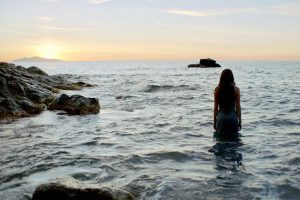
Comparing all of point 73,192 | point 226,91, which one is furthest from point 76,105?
point 73,192

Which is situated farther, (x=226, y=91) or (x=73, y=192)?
(x=226, y=91)

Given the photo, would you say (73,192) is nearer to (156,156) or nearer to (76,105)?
(156,156)

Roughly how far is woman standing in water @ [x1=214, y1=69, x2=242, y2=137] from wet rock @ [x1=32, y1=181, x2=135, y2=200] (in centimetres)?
535

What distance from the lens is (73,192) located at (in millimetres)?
5906

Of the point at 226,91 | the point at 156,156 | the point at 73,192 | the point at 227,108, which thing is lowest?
the point at 156,156

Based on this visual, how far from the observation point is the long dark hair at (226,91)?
10.3 m

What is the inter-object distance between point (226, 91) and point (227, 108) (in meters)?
0.57

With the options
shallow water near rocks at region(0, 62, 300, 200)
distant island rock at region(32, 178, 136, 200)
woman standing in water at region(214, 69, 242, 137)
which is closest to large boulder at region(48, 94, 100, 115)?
shallow water near rocks at region(0, 62, 300, 200)

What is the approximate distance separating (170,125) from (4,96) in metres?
7.54

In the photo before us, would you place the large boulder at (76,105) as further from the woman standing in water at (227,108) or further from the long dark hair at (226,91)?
the long dark hair at (226,91)

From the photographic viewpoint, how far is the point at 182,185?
7.38 m

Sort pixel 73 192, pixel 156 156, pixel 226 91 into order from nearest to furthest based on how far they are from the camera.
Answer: pixel 73 192 < pixel 156 156 < pixel 226 91

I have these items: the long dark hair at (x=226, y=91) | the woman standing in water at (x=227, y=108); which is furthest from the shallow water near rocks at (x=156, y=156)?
the long dark hair at (x=226, y=91)

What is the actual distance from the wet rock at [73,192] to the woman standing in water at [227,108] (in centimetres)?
535
